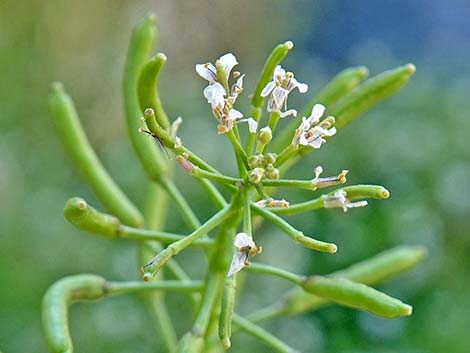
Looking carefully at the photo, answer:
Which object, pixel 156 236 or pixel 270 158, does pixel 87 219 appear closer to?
pixel 156 236

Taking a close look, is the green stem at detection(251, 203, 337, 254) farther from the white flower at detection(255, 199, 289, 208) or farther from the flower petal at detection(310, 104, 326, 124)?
the flower petal at detection(310, 104, 326, 124)

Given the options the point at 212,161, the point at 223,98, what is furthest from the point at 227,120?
the point at 212,161

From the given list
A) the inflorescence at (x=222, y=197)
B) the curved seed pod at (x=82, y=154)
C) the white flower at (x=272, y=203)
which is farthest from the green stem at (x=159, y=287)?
the white flower at (x=272, y=203)

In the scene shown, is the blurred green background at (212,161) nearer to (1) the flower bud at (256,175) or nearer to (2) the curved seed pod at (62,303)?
(2) the curved seed pod at (62,303)

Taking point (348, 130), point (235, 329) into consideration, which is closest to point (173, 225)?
point (348, 130)

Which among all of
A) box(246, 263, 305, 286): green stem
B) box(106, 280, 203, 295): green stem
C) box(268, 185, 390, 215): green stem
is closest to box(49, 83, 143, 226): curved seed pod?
box(106, 280, 203, 295): green stem

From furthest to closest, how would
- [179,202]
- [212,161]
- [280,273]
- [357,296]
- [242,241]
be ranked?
[212,161]
[179,202]
[280,273]
[357,296]
[242,241]
